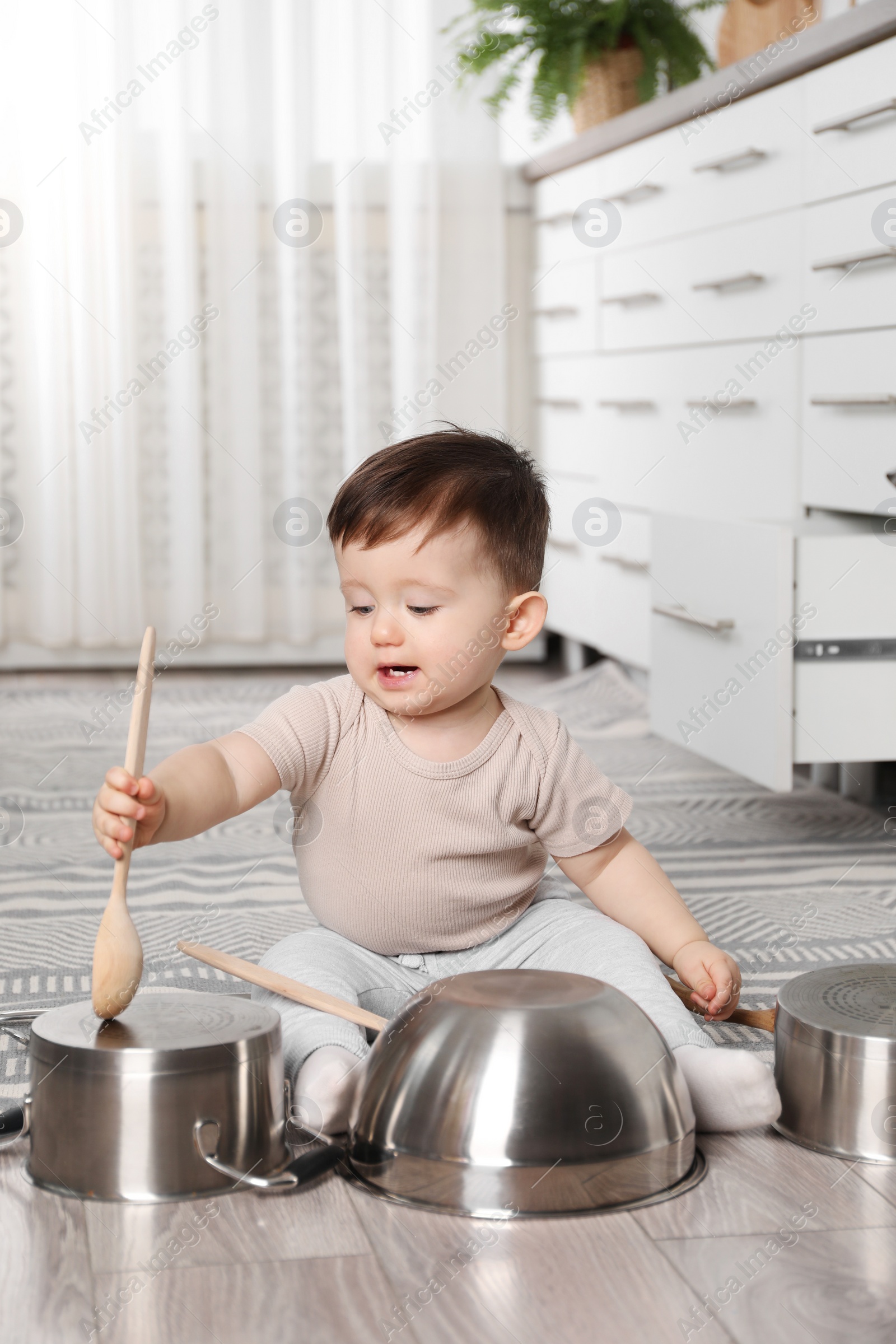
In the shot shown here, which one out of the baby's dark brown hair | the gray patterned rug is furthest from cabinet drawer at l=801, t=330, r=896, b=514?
the baby's dark brown hair

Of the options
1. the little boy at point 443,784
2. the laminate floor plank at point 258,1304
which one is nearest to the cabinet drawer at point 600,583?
the little boy at point 443,784

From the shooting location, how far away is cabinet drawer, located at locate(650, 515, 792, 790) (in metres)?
1.38

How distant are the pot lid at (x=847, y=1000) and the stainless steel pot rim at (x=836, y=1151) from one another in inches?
2.7

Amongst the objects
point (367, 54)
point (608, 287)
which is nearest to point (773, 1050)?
point (608, 287)

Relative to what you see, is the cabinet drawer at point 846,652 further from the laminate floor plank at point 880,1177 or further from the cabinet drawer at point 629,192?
the cabinet drawer at point 629,192

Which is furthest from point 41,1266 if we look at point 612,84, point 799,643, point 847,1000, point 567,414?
point 612,84

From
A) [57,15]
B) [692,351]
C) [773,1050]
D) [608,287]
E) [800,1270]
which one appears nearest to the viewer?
[800,1270]

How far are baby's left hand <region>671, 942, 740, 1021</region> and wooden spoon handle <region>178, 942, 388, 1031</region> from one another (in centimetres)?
21

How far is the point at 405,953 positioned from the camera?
96 cm

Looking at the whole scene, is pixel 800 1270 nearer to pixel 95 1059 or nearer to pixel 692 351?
pixel 95 1059

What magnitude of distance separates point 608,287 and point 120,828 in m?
1.79

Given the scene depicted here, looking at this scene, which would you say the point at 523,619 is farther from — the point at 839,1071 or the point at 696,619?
the point at 696,619

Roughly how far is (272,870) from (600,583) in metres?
1.14

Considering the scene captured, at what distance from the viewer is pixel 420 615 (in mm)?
898
